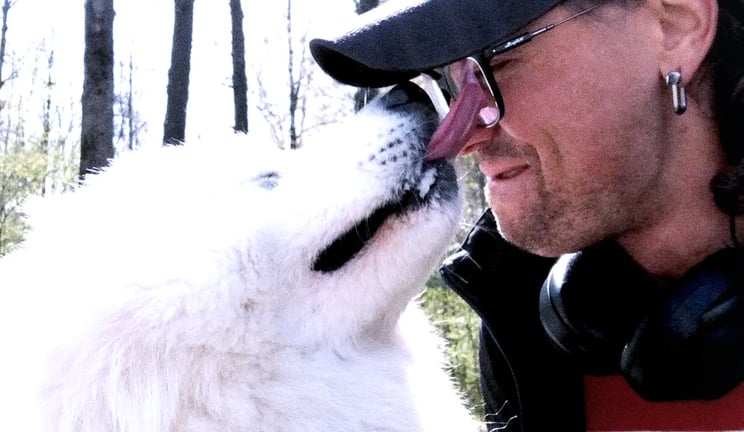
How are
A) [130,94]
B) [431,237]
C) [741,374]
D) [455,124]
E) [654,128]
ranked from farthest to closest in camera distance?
[130,94] → [431,237] → [455,124] → [654,128] → [741,374]

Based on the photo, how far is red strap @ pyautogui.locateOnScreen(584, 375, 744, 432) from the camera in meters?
1.80

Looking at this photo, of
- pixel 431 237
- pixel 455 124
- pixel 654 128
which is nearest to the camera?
pixel 654 128

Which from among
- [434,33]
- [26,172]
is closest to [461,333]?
[434,33]

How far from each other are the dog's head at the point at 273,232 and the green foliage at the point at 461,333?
4.12 m

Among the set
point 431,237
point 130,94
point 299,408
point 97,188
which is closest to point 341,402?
point 299,408

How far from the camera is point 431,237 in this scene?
7.20ft

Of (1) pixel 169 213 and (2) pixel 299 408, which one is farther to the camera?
(1) pixel 169 213

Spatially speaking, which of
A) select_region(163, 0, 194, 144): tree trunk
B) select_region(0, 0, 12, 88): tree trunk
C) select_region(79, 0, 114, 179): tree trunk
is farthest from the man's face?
→ select_region(0, 0, 12, 88): tree trunk

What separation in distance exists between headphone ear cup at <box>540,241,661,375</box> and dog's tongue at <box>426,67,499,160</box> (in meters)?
0.43

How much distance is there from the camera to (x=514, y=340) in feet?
7.32

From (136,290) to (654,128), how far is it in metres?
1.32

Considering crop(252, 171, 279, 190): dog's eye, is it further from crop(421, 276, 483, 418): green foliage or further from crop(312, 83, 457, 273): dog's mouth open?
crop(421, 276, 483, 418): green foliage

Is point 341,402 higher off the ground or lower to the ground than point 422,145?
lower

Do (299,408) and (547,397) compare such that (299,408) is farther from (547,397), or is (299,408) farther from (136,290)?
(547,397)
